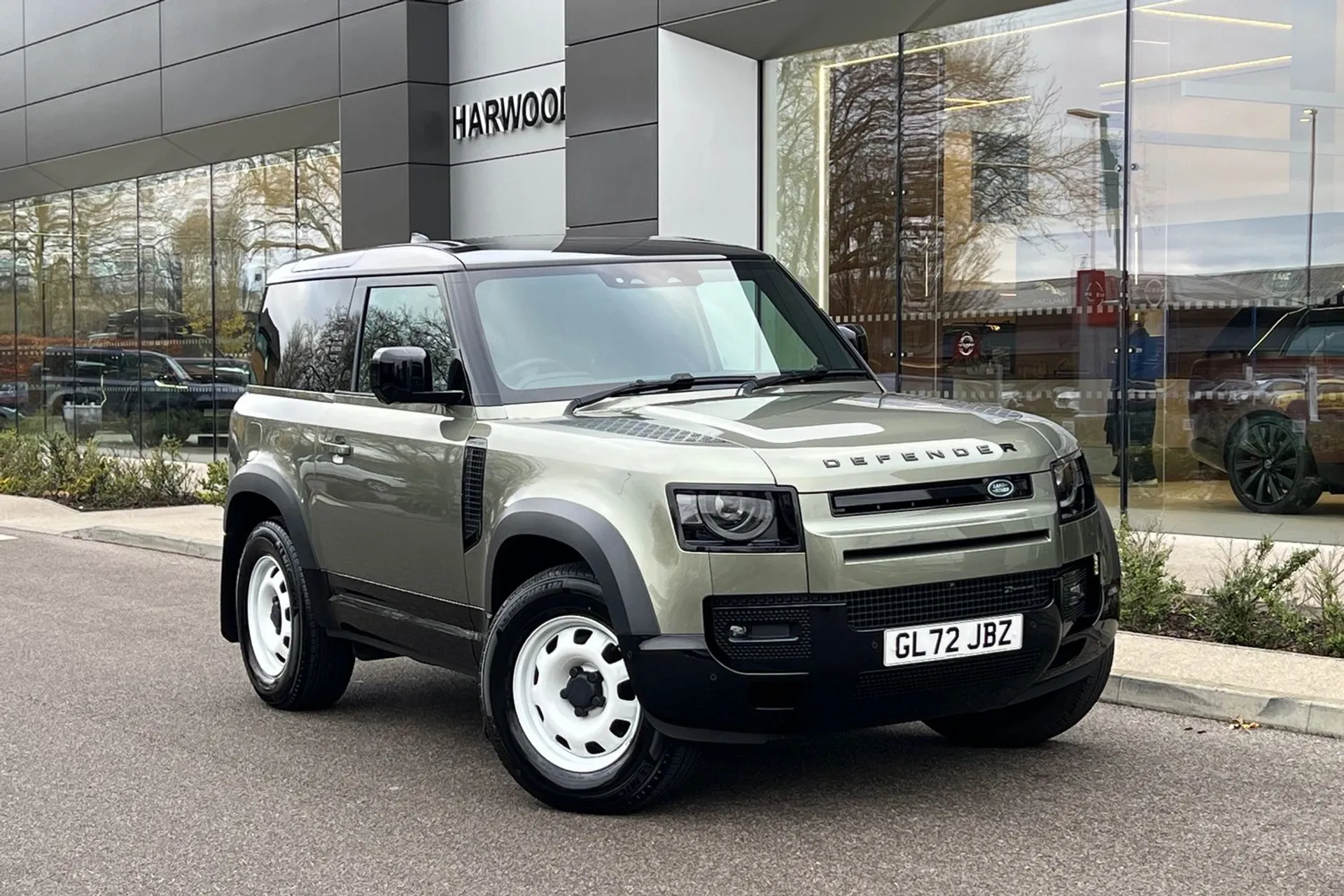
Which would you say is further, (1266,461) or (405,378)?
(1266,461)

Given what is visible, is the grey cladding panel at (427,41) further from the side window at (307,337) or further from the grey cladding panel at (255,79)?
the side window at (307,337)

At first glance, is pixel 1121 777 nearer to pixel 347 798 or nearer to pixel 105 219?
pixel 347 798

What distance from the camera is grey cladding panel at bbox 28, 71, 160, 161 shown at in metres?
24.2

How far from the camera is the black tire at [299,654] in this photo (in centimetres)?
697

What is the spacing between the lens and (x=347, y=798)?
5.68 m

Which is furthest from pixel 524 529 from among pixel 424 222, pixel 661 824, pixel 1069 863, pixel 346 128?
pixel 346 128

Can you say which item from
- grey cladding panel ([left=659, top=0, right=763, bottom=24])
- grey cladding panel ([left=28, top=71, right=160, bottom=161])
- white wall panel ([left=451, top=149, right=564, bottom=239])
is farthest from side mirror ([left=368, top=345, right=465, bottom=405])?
grey cladding panel ([left=28, top=71, right=160, bottom=161])

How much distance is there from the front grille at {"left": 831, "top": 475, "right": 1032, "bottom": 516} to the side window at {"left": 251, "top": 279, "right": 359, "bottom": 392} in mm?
2835

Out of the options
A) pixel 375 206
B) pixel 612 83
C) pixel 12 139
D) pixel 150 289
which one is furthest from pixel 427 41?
pixel 12 139

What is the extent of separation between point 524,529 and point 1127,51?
10413 millimetres

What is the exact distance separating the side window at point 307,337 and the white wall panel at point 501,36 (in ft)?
36.7

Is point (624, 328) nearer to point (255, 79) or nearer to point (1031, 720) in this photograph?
point (1031, 720)

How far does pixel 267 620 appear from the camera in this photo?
7.42 metres

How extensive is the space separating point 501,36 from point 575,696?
14922mm
